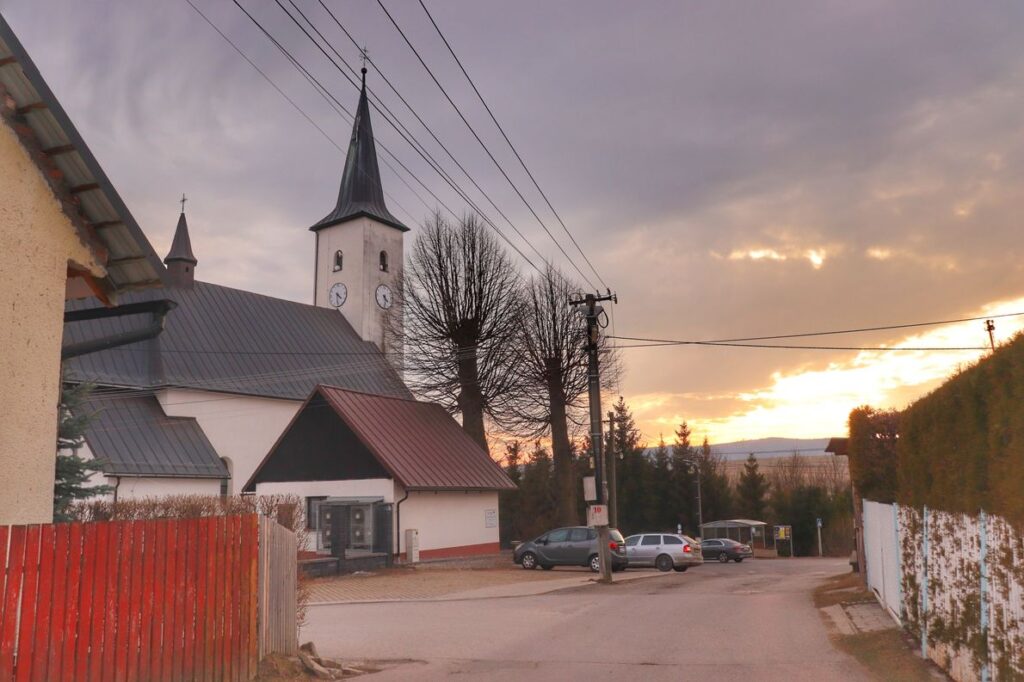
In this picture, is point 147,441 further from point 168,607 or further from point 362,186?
point 168,607

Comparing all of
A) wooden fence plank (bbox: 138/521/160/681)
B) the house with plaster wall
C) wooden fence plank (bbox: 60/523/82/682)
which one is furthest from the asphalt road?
the house with plaster wall

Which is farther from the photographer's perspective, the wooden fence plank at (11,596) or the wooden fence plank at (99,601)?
the wooden fence plank at (99,601)

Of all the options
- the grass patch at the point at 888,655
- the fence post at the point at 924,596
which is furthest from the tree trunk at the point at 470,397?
the fence post at the point at 924,596

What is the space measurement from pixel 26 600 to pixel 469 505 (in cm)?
2854

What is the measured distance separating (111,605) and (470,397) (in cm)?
3388

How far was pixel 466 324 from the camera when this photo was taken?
40781 mm

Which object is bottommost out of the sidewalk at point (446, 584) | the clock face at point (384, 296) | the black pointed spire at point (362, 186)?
the sidewalk at point (446, 584)

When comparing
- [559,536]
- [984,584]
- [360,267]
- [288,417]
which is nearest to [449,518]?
[559,536]

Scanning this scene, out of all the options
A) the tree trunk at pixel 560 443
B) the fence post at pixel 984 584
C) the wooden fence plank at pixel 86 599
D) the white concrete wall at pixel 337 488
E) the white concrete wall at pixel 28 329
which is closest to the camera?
the wooden fence plank at pixel 86 599

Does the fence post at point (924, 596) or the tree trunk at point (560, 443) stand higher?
the tree trunk at point (560, 443)

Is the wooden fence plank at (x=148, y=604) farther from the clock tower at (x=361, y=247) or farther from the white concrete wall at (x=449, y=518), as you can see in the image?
the clock tower at (x=361, y=247)

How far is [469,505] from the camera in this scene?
3478cm

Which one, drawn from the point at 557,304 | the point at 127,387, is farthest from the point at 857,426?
the point at 127,387

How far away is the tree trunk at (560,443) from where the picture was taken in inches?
1529
